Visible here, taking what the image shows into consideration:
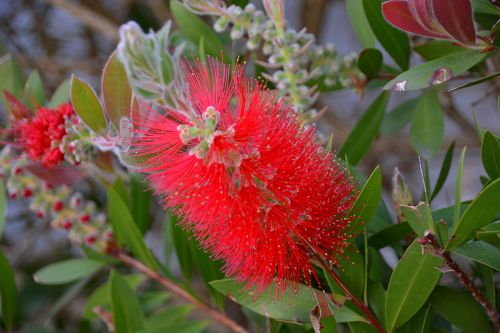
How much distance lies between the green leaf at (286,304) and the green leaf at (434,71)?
28 cm

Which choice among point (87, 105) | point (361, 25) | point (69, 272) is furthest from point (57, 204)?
point (361, 25)

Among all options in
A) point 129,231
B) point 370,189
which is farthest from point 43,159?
point 370,189

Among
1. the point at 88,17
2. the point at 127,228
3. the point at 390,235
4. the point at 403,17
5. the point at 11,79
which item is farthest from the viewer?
the point at 88,17

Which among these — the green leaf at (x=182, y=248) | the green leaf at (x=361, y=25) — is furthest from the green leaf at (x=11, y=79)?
the green leaf at (x=361, y=25)

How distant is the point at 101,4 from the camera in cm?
232

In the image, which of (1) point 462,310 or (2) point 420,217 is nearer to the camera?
(2) point 420,217

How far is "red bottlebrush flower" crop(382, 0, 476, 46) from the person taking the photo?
78 centimetres

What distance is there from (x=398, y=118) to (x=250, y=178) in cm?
55

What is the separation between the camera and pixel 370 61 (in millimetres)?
1088

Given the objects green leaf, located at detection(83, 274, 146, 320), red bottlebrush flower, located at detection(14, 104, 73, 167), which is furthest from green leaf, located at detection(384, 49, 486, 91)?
green leaf, located at detection(83, 274, 146, 320)

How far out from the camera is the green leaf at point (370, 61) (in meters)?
1.07

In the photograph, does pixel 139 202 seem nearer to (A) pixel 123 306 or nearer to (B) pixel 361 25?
(A) pixel 123 306

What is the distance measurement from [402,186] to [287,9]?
1.98m

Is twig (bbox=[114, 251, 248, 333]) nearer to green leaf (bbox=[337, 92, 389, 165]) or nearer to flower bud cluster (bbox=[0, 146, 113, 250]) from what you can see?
flower bud cluster (bbox=[0, 146, 113, 250])
